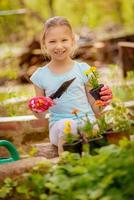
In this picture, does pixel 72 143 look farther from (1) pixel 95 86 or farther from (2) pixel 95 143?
(1) pixel 95 86

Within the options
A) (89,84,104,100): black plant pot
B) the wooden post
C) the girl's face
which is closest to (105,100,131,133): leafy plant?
(89,84,104,100): black plant pot

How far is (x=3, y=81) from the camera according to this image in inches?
477

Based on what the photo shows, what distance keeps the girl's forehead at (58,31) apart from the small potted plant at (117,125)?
2.02 ft

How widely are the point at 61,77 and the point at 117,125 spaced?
2.36 ft

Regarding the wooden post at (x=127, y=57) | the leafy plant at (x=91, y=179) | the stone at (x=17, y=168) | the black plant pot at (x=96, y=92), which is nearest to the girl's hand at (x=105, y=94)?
the black plant pot at (x=96, y=92)

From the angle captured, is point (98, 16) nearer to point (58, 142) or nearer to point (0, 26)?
point (0, 26)

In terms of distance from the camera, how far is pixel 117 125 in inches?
154

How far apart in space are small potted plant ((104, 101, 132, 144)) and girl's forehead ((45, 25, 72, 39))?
615 mm

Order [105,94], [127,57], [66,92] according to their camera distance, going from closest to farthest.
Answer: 1. [105,94]
2. [66,92]
3. [127,57]

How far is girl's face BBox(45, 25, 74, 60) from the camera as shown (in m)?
4.35

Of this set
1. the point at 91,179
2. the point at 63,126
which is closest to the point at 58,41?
the point at 63,126

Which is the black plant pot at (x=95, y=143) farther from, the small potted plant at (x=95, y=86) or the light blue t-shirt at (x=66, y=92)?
the light blue t-shirt at (x=66, y=92)

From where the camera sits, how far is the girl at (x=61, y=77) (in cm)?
436

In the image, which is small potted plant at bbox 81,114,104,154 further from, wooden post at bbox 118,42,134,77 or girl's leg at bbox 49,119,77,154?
wooden post at bbox 118,42,134,77
